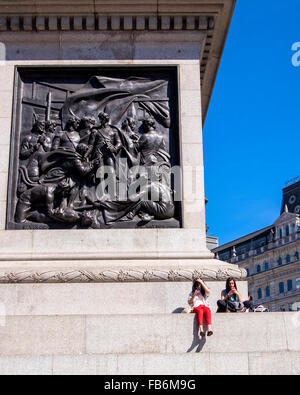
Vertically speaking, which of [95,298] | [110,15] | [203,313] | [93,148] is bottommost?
[203,313]

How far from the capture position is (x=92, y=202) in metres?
14.4

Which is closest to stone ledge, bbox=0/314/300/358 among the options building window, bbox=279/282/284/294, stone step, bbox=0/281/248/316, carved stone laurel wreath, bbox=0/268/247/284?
stone step, bbox=0/281/248/316

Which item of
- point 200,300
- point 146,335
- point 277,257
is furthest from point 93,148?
point 277,257

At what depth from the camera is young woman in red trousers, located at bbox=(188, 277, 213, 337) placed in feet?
37.5

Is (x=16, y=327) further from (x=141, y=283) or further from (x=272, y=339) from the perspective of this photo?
(x=272, y=339)

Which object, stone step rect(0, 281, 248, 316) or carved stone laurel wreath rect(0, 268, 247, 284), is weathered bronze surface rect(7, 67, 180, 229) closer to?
carved stone laurel wreath rect(0, 268, 247, 284)

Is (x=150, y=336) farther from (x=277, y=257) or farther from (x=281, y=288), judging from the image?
(x=277, y=257)

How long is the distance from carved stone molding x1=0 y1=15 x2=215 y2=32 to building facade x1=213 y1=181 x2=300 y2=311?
71886 mm

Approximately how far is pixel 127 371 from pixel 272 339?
104 inches

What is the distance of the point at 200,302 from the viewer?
1204 cm

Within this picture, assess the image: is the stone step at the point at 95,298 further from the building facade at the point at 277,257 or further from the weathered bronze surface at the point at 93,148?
the building facade at the point at 277,257

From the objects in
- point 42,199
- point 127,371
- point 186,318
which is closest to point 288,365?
point 186,318

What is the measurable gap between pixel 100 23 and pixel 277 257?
80033 mm

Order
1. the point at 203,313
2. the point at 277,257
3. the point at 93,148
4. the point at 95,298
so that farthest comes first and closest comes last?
the point at 277,257
the point at 93,148
the point at 95,298
the point at 203,313
